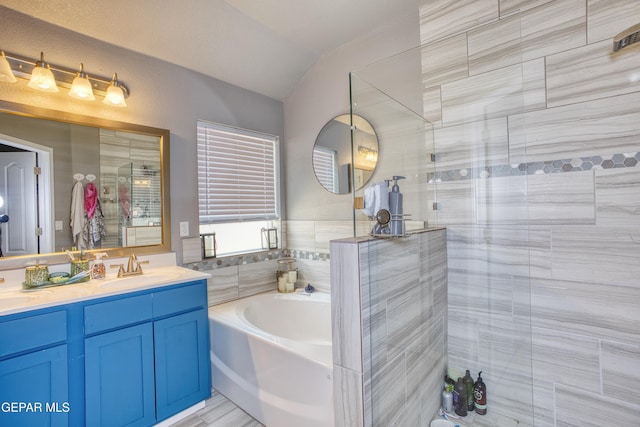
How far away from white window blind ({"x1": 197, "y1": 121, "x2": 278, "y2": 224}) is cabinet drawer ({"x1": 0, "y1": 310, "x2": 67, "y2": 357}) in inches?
49.0

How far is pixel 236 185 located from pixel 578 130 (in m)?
2.55

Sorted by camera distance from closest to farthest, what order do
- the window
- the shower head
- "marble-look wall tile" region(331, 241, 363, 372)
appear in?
1. "marble-look wall tile" region(331, 241, 363, 372)
2. the shower head
3. the window

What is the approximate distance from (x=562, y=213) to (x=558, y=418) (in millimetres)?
1104

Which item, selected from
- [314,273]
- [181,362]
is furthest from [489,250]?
[181,362]

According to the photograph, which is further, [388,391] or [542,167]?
[542,167]

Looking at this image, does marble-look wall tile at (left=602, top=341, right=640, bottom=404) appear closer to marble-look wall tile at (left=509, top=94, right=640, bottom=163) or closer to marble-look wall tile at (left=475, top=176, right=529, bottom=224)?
marble-look wall tile at (left=475, top=176, right=529, bottom=224)

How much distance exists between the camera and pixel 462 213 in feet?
5.85

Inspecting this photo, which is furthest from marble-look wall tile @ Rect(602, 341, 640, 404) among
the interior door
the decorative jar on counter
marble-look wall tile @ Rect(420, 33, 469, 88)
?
the interior door

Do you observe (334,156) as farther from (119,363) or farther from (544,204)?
(119,363)

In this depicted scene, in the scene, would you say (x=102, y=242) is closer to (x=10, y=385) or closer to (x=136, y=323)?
(x=136, y=323)

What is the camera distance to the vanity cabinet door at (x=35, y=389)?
51.3 inches

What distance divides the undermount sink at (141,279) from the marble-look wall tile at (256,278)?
0.75m

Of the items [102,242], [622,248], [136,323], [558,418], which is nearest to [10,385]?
[136,323]

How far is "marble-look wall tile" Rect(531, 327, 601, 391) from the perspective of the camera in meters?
1.45
